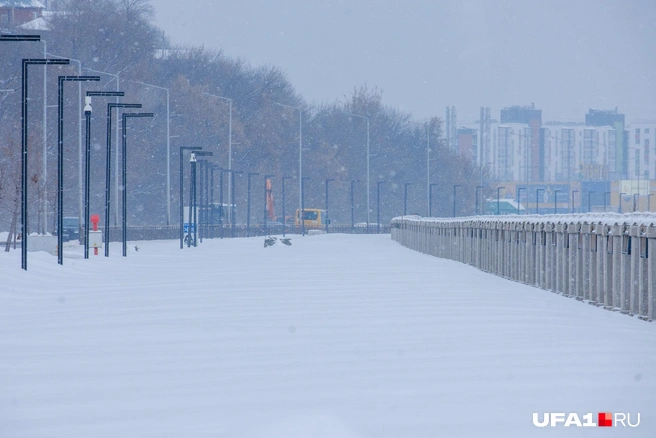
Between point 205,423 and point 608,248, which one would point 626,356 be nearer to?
point 205,423

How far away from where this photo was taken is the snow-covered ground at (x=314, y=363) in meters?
7.58

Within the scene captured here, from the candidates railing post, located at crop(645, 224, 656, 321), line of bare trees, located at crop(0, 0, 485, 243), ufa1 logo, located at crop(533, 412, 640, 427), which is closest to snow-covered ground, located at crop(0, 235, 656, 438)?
ufa1 logo, located at crop(533, 412, 640, 427)

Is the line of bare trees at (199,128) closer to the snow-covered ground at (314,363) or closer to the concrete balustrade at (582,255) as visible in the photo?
the concrete balustrade at (582,255)

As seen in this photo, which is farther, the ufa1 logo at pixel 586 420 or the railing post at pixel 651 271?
the railing post at pixel 651 271

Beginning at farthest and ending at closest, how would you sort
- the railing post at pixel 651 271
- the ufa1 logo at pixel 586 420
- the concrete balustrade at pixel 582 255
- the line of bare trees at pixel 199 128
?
the line of bare trees at pixel 199 128
the concrete balustrade at pixel 582 255
the railing post at pixel 651 271
the ufa1 logo at pixel 586 420

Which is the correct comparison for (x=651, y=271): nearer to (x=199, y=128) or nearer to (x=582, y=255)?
(x=582, y=255)

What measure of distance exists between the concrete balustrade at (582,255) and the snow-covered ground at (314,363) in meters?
0.49

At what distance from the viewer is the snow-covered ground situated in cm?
758

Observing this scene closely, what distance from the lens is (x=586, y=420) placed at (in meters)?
7.46

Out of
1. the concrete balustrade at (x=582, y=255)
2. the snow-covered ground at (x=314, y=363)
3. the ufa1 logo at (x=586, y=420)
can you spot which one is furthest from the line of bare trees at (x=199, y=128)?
the ufa1 logo at (x=586, y=420)

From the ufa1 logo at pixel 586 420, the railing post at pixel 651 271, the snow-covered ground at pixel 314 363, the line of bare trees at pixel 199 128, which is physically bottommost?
the snow-covered ground at pixel 314 363

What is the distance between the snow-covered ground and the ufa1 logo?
0.10m

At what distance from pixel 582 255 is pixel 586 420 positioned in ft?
36.9

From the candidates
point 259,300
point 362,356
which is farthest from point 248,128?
point 362,356
